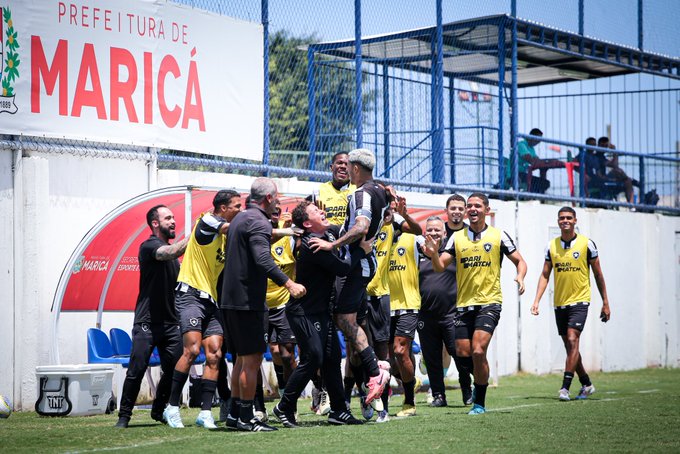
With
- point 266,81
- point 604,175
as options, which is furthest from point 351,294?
point 604,175

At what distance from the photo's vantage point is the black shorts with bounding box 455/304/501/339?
1142 cm

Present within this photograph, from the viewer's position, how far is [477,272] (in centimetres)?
1174

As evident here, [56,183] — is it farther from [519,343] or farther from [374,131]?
[519,343]

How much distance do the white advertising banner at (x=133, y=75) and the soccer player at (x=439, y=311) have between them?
2891 millimetres

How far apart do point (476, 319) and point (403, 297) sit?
1320 millimetres

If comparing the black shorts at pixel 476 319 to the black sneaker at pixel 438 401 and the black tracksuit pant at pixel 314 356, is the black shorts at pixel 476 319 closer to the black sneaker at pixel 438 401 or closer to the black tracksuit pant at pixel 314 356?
the black sneaker at pixel 438 401

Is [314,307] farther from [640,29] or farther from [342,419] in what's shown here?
[640,29]

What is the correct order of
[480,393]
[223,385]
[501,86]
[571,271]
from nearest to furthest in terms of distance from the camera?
[223,385], [480,393], [571,271], [501,86]

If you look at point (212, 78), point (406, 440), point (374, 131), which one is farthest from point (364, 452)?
point (374, 131)

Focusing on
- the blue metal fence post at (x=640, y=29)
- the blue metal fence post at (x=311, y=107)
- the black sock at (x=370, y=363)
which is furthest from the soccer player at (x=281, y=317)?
the blue metal fence post at (x=640, y=29)

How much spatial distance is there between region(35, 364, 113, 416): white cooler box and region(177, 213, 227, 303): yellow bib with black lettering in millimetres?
1920

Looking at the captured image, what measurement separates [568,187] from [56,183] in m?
12.0

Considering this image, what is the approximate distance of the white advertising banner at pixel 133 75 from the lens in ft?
40.5

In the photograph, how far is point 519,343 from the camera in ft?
63.6
